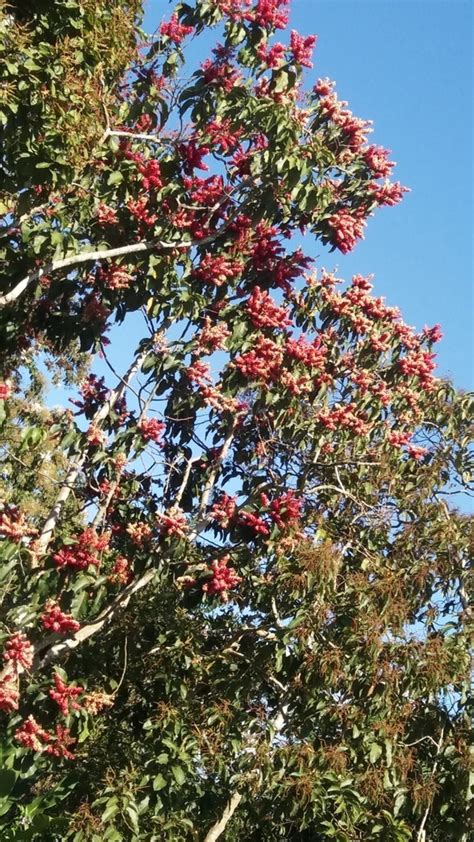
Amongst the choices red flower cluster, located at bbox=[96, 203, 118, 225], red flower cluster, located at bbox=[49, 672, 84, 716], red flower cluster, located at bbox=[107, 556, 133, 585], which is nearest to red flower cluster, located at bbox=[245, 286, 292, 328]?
red flower cluster, located at bbox=[96, 203, 118, 225]

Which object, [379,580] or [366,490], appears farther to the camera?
[366,490]

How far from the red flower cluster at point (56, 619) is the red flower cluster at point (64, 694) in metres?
0.34

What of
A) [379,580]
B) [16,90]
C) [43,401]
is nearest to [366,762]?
[379,580]

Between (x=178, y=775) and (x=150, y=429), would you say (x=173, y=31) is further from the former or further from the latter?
(x=178, y=775)

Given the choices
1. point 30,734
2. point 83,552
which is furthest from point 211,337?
point 30,734

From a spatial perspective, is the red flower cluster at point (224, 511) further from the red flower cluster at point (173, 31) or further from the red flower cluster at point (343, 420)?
the red flower cluster at point (173, 31)

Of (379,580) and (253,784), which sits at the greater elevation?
(379,580)

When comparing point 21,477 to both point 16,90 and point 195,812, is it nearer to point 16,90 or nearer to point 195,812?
point 195,812

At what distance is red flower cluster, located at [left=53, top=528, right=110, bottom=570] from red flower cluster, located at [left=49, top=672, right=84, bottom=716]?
657 millimetres

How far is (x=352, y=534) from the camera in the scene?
22.1ft

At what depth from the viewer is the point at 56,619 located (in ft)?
16.4

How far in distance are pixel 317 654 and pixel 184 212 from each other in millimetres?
3119

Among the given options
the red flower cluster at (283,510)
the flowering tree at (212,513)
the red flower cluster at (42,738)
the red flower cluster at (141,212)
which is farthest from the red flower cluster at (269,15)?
the red flower cluster at (42,738)

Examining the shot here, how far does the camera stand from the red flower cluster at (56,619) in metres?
4.98
